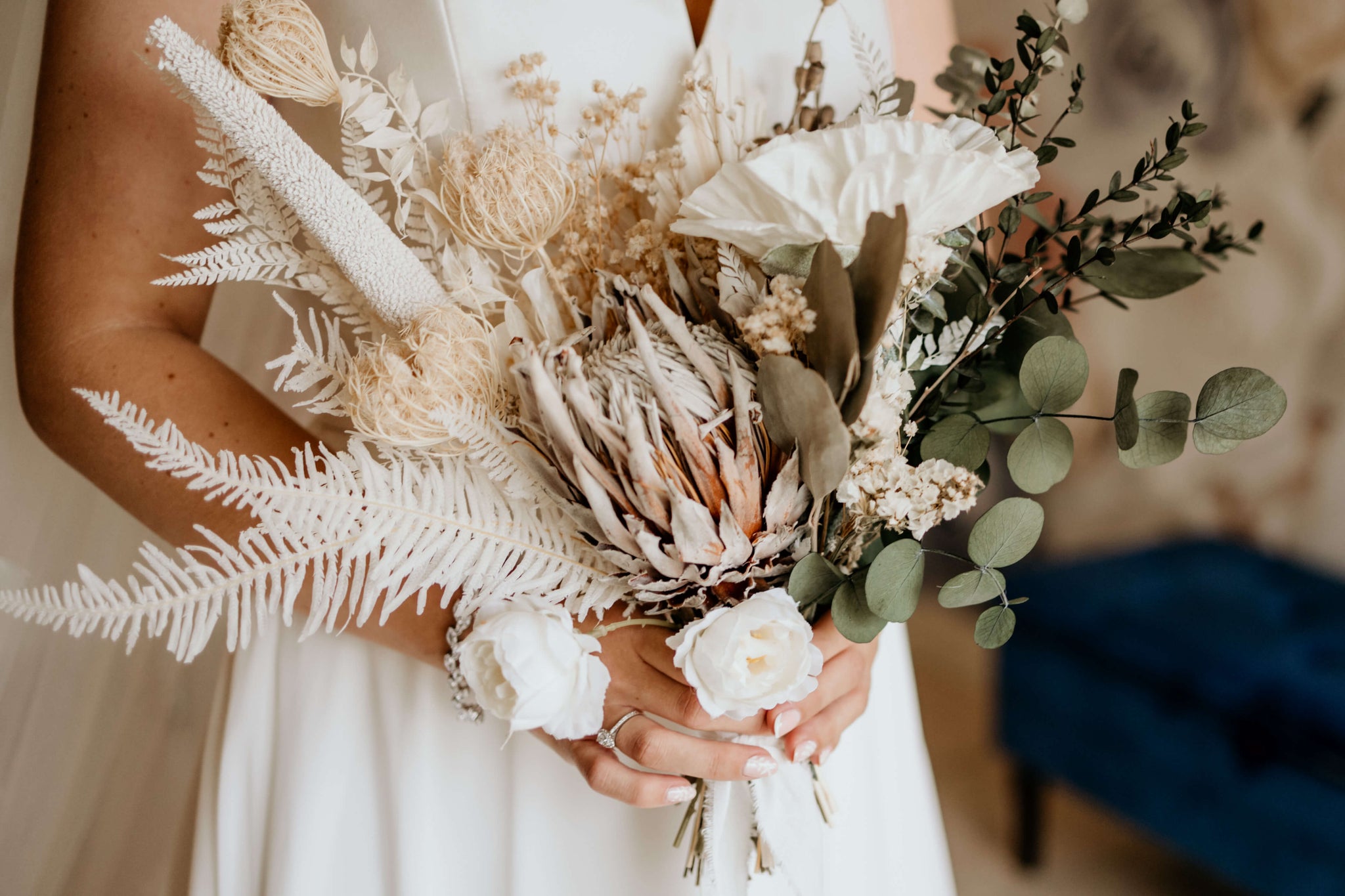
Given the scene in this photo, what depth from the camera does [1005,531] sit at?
522mm

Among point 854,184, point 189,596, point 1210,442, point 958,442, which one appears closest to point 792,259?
point 854,184

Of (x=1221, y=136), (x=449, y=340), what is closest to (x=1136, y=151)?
(x=1221, y=136)

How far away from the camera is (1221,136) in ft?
6.89

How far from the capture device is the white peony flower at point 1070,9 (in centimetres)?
59

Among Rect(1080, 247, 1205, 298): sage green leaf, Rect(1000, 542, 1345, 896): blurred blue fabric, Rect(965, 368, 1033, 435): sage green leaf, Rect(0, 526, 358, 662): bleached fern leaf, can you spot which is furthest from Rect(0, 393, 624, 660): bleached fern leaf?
Rect(1000, 542, 1345, 896): blurred blue fabric

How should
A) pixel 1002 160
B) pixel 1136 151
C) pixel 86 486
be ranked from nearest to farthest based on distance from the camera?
pixel 1002 160 < pixel 86 486 < pixel 1136 151

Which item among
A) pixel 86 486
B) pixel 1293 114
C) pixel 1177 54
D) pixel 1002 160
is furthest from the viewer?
pixel 1177 54

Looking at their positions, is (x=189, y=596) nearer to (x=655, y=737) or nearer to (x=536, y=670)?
(x=536, y=670)

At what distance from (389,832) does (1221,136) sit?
7.84ft

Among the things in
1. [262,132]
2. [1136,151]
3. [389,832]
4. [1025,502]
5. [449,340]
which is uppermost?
[1136,151]

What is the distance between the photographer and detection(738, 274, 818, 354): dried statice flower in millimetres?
469

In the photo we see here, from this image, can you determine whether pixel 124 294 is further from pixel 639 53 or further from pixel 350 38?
pixel 639 53

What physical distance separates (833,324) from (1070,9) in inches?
13.2

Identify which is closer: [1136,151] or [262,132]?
[262,132]
